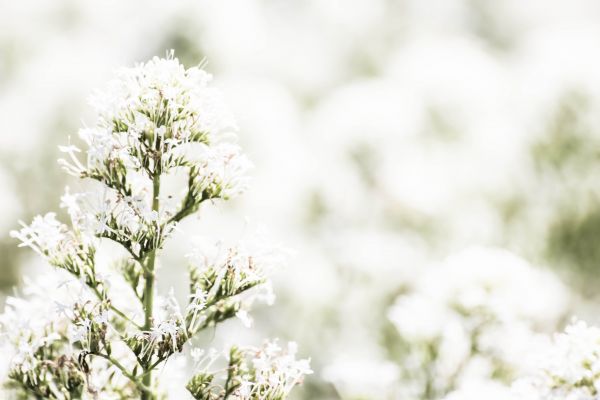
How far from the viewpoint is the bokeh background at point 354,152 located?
8.12 m

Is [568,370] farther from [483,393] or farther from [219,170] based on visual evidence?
[219,170]

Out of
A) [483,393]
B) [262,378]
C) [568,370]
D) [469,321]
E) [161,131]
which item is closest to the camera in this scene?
[161,131]

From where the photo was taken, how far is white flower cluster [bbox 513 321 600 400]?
11.7 ft

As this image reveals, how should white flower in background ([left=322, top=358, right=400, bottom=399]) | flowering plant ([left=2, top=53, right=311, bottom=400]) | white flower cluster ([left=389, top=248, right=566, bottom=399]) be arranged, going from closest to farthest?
flowering plant ([left=2, top=53, right=311, bottom=400]), white flower in background ([left=322, top=358, right=400, bottom=399]), white flower cluster ([left=389, top=248, right=566, bottom=399])

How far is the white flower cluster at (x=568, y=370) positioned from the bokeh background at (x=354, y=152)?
11.3 feet

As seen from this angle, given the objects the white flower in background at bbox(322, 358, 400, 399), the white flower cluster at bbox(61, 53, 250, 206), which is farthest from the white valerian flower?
the white flower in background at bbox(322, 358, 400, 399)

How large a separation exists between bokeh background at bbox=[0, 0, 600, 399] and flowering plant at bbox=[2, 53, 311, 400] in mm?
3811

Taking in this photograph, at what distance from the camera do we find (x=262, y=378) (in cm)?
345

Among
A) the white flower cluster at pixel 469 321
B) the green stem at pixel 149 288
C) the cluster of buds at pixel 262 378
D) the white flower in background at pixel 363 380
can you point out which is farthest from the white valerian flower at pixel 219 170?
the white flower cluster at pixel 469 321

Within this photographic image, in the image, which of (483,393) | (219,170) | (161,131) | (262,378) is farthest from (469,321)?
(161,131)

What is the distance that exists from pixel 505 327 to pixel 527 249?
2.72 metres

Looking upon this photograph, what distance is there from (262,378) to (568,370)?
4.51ft

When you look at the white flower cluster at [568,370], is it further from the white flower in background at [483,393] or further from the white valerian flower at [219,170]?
the white valerian flower at [219,170]

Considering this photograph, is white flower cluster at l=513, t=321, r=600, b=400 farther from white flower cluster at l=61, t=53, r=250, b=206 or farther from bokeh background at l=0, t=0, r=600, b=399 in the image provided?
bokeh background at l=0, t=0, r=600, b=399
